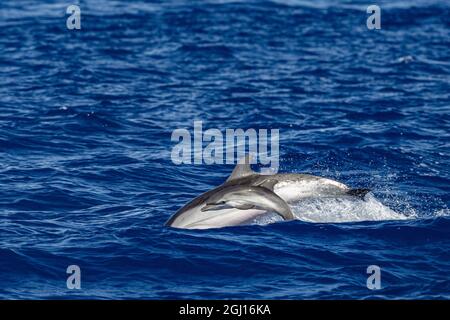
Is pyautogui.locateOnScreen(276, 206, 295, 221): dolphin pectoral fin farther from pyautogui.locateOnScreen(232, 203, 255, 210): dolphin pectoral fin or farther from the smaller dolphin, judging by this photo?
pyautogui.locateOnScreen(232, 203, 255, 210): dolphin pectoral fin

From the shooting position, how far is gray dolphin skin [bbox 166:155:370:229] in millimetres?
18828

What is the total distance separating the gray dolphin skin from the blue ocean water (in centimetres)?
31

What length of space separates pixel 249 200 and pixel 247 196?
0.35 feet

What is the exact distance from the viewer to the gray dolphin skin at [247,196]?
61.8 feet

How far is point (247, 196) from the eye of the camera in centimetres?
1884

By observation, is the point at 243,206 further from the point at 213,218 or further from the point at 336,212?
the point at 336,212

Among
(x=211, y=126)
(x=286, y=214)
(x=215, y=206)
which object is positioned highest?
(x=211, y=126)

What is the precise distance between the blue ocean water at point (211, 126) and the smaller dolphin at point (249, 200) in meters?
0.79

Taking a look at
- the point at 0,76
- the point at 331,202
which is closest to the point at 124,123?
the point at 0,76

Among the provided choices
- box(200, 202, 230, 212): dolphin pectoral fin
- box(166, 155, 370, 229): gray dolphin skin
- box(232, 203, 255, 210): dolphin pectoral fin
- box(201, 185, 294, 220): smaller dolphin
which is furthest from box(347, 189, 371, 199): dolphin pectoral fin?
box(200, 202, 230, 212): dolphin pectoral fin

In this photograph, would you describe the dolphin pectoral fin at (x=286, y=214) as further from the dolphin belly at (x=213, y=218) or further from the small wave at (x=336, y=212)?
the small wave at (x=336, y=212)

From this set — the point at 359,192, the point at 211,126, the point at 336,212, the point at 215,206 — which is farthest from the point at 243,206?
the point at 211,126

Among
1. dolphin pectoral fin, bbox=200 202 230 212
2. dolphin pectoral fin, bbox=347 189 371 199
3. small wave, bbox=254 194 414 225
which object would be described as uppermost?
dolphin pectoral fin, bbox=347 189 371 199

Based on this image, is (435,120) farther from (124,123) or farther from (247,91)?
(124,123)
